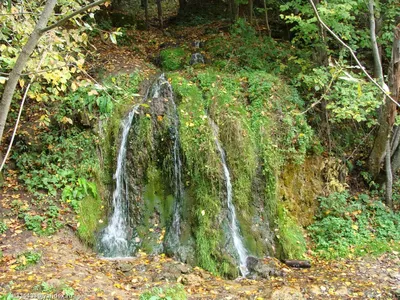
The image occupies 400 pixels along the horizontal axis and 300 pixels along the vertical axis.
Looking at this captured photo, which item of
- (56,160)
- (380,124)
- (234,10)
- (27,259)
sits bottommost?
(27,259)

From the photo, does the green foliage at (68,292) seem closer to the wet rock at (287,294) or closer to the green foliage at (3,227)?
the green foliage at (3,227)

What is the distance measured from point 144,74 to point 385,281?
24.2 feet

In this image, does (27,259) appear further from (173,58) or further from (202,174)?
(173,58)

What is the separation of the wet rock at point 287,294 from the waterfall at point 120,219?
117 inches

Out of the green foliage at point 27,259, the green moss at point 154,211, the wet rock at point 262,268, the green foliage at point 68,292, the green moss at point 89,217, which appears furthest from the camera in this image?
the green moss at point 154,211

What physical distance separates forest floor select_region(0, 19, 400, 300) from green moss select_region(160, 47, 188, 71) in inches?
209

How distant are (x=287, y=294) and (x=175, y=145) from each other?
12.4ft

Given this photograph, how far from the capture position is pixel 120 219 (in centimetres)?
717

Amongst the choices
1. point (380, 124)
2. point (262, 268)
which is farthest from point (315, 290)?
point (380, 124)

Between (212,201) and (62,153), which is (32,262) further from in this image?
(212,201)

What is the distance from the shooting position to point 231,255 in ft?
21.6

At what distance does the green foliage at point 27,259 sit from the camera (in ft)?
16.8

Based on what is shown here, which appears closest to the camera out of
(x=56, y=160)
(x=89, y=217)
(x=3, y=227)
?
(x=3, y=227)

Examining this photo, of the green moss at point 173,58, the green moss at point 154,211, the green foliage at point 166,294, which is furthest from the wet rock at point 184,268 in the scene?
the green moss at point 173,58
